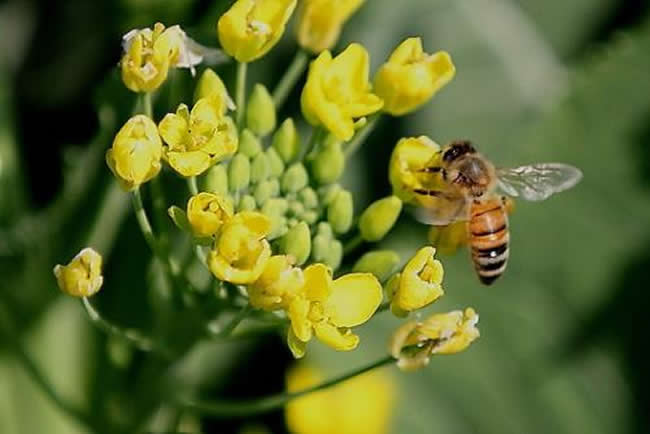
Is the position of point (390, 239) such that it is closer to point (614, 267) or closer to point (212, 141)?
point (614, 267)

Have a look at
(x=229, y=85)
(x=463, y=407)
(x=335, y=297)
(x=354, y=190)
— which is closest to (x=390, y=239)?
(x=354, y=190)

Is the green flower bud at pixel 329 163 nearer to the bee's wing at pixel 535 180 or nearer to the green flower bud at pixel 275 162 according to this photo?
the green flower bud at pixel 275 162

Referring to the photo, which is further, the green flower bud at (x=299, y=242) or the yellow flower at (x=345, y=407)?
the yellow flower at (x=345, y=407)

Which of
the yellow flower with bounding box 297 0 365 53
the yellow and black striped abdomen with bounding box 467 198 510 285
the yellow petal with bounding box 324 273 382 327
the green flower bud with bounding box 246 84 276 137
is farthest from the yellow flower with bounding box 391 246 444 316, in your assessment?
the yellow flower with bounding box 297 0 365 53

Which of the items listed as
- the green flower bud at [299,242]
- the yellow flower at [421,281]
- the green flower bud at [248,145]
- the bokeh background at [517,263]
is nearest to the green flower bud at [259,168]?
the green flower bud at [248,145]

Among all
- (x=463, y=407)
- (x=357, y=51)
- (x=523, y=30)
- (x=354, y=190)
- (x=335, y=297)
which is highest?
(x=357, y=51)

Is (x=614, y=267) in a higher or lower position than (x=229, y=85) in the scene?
lower
